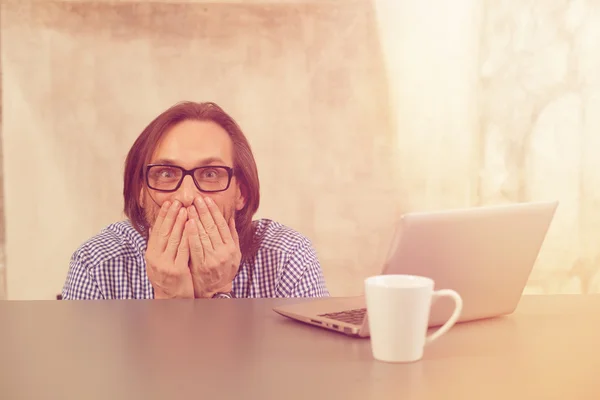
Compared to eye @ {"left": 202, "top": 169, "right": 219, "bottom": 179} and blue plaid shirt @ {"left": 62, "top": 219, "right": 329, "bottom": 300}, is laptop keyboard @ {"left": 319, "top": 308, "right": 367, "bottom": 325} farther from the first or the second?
eye @ {"left": 202, "top": 169, "right": 219, "bottom": 179}

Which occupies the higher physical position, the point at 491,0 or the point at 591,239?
the point at 491,0

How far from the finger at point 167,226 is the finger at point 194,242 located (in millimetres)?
40

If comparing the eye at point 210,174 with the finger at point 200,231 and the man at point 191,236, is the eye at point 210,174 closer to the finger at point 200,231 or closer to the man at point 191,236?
the man at point 191,236

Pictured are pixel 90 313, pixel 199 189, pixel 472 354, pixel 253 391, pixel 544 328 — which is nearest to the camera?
pixel 253 391

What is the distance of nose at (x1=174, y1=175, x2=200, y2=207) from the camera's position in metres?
1.74

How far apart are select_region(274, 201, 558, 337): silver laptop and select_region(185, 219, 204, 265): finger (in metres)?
0.65

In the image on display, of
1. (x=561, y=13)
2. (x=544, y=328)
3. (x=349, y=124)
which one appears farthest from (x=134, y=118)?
(x=544, y=328)

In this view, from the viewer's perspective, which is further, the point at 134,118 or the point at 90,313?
the point at 134,118

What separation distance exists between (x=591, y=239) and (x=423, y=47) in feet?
3.66

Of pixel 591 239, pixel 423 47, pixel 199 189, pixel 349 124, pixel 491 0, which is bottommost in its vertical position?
pixel 591 239

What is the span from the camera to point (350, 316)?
Result: 1004mm

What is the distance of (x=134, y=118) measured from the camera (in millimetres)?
2984

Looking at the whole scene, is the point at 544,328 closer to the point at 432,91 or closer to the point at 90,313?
the point at 90,313

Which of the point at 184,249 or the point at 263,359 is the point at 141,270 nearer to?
the point at 184,249
